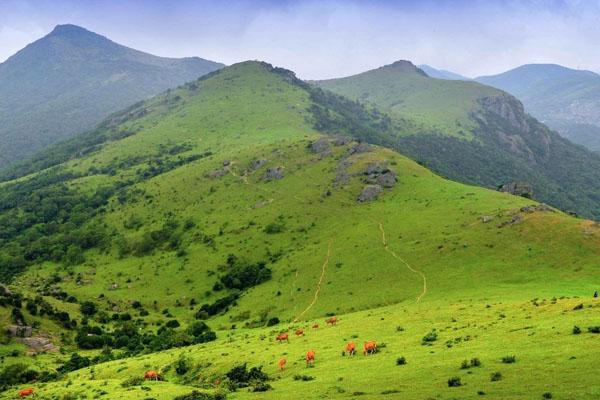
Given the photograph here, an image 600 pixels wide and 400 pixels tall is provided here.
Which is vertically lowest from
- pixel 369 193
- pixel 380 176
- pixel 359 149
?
pixel 369 193

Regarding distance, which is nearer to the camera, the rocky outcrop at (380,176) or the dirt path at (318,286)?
the dirt path at (318,286)

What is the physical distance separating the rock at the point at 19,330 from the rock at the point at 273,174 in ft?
366

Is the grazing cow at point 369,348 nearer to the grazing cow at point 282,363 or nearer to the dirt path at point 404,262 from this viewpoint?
the grazing cow at point 282,363

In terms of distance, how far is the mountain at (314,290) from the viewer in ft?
125

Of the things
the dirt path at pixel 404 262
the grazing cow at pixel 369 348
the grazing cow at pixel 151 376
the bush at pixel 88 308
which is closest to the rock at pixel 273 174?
the dirt path at pixel 404 262

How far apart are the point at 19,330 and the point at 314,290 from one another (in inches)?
2074

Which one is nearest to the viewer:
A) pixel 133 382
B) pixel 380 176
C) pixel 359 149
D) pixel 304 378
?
pixel 304 378

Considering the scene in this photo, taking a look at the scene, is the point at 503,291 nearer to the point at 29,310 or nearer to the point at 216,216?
the point at 29,310

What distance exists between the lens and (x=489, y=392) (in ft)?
92.8

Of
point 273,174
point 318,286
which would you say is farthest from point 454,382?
point 273,174

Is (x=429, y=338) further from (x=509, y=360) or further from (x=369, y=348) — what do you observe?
(x=509, y=360)

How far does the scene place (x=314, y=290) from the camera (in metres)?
98.5

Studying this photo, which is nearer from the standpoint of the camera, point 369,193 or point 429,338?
point 429,338

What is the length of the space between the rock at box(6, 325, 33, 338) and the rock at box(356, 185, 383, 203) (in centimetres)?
9091
